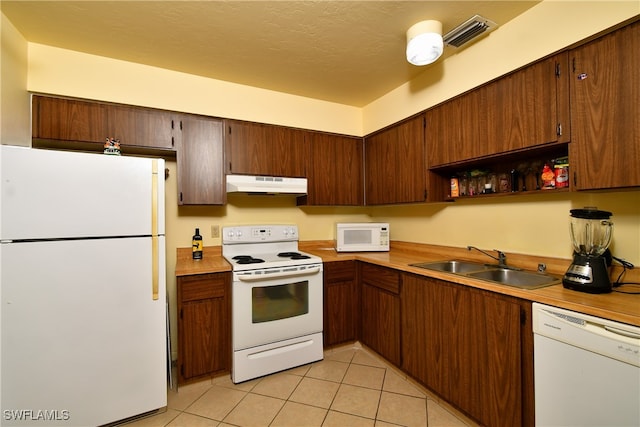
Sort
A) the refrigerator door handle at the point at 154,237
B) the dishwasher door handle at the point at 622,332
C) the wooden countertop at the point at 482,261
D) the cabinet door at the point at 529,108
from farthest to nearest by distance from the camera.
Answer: the refrigerator door handle at the point at 154,237
the cabinet door at the point at 529,108
the wooden countertop at the point at 482,261
the dishwasher door handle at the point at 622,332

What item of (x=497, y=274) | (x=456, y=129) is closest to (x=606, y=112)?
(x=456, y=129)

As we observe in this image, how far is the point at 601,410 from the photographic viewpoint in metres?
1.08

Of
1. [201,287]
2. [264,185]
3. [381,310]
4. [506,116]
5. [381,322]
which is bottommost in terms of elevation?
[381,322]

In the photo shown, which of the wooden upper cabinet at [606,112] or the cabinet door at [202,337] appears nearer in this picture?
the wooden upper cabinet at [606,112]

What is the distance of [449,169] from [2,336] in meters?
3.03

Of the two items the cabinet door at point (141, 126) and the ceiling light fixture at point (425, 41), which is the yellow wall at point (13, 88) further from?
the ceiling light fixture at point (425, 41)

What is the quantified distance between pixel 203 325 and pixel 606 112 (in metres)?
2.69

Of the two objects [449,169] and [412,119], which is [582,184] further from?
[412,119]

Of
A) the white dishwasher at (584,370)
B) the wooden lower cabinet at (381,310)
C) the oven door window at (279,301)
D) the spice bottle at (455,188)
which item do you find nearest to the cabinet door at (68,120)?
the oven door window at (279,301)

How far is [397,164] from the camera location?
262 centimetres

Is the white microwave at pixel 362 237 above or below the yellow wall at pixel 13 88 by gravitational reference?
below

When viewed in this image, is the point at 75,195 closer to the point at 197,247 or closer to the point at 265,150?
the point at 197,247

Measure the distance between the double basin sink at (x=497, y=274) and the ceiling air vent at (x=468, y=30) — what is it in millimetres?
1614

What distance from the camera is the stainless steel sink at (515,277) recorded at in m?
1.67
